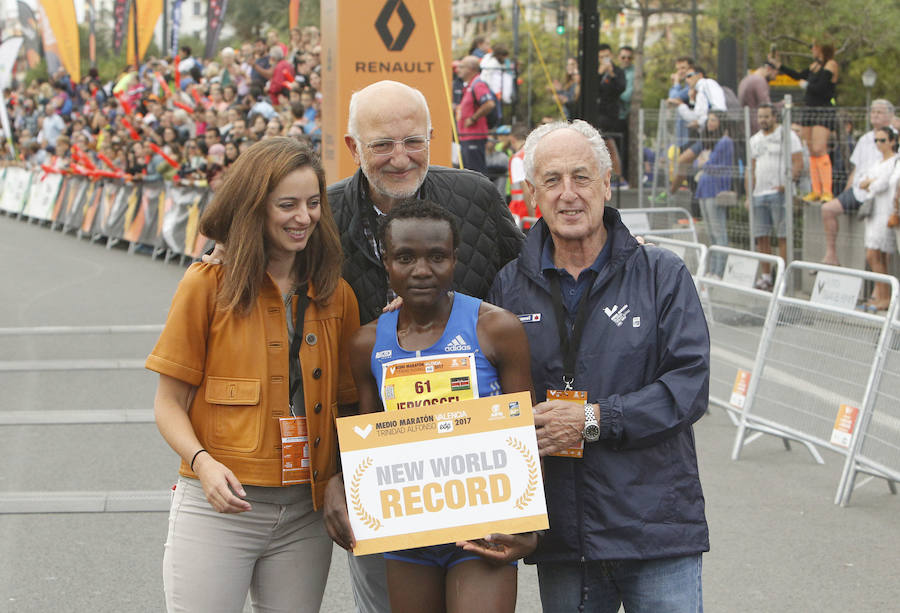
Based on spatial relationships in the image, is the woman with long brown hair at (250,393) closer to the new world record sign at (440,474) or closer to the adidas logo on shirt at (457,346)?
the new world record sign at (440,474)

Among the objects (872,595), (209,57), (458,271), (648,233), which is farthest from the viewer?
(209,57)

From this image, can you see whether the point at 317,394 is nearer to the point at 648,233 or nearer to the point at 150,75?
the point at 648,233

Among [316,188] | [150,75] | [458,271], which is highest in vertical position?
[150,75]

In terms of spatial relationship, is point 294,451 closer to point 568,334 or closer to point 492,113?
point 568,334

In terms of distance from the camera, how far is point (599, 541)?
309 centimetres

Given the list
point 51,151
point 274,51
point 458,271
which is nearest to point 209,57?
point 51,151

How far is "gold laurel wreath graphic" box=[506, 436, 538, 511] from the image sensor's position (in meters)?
2.94

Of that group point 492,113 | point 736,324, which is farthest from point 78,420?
point 492,113

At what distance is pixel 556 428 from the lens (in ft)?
9.86

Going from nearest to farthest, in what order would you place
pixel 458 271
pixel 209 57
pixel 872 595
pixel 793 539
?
pixel 458 271, pixel 872 595, pixel 793 539, pixel 209 57

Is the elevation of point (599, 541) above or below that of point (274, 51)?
below

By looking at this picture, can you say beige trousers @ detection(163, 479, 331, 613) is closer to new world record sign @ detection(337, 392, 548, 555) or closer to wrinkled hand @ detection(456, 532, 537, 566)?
new world record sign @ detection(337, 392, 548, 555)

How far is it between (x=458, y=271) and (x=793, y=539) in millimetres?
3222

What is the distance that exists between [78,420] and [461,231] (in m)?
5.60
